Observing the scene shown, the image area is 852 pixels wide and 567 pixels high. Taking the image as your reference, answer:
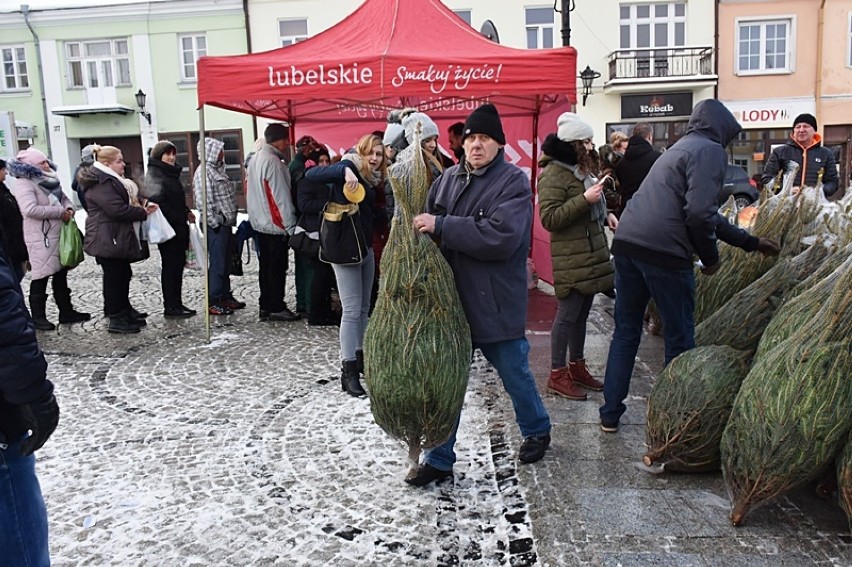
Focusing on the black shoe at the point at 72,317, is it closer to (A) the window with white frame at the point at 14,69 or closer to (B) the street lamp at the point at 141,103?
(B) the street lamp at the point at 141,103

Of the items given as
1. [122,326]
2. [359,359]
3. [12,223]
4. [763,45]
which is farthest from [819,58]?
[12,223]

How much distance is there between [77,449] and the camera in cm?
369

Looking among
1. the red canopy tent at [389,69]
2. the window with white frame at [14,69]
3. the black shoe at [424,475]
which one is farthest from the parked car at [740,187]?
the window with white frame at [14,69]

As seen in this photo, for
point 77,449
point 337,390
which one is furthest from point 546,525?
point 77,449

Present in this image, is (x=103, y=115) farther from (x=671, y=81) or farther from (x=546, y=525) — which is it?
(x=546, y=525)

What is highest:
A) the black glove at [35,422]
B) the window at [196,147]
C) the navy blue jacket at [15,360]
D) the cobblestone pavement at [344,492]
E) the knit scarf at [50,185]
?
the window at [196,147]

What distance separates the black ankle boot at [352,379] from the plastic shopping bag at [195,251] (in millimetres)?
3077

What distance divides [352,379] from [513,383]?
1563mm

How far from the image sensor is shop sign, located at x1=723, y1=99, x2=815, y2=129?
2059cm

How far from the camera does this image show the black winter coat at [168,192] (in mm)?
6500

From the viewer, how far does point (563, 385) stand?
13.9 feet

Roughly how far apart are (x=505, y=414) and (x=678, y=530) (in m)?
1.46

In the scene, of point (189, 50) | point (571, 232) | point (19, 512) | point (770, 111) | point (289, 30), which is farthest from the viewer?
point (189, 50)

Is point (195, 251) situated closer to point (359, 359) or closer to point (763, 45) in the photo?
point (359, 359)
